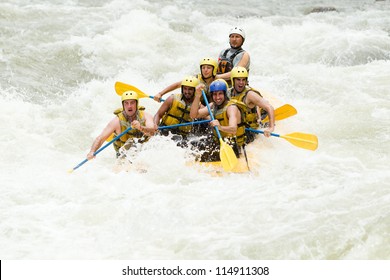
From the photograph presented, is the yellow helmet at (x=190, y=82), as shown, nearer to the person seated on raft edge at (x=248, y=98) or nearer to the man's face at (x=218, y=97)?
the man's face at (x=218, y=97)

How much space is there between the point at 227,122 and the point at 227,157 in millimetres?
588

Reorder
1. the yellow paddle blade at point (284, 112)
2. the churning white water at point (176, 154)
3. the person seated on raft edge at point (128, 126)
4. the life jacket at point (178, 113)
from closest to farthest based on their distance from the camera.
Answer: the churning white water at point (176, 154) → the person seated on raft edge at point (128, 126) → the life jacket at point (178, 113) → the yellow paddle blade at point (284, 112)

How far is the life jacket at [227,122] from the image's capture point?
6512 millimetres

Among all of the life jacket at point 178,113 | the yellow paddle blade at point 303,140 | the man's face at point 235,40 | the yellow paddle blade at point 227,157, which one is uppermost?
the man's face at point 235,40

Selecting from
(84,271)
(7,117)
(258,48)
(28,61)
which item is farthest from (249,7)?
(84,271)

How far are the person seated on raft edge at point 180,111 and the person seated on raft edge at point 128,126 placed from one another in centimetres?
28

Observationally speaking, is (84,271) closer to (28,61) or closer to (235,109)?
(235,109)

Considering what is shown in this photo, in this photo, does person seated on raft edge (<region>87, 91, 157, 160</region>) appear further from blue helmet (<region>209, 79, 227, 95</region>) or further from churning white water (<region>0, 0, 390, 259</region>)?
blue helmet (<region>209, 79, 227, 95</region>)

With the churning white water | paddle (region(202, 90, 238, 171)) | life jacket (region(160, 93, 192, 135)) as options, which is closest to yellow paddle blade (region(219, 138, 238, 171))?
paddle (region(202, 90, 238, 171))

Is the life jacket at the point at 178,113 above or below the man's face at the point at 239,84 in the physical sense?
below

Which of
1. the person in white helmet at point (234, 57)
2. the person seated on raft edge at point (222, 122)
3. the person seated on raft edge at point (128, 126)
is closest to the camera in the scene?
the person seated on raft edge at point (222, 122)

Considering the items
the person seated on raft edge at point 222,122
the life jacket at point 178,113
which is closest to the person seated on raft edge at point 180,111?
the life jacket at point 178,113

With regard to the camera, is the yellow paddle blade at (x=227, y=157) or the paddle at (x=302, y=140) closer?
the yellow paddle blade at (x=227, y=157)

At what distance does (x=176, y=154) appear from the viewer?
260 inches
